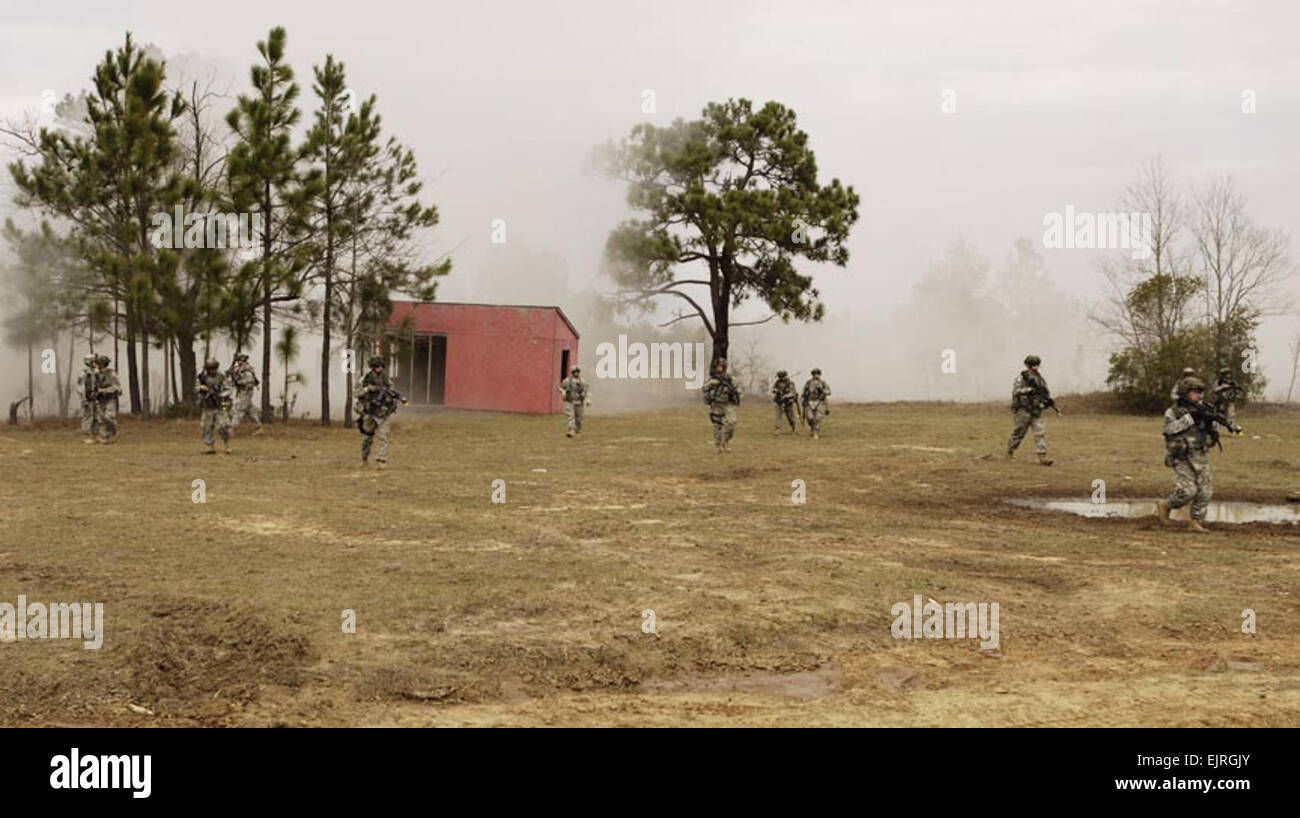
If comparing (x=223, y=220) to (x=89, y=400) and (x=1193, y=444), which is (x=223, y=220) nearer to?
(x=89, y=400)

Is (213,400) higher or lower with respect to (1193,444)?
higher

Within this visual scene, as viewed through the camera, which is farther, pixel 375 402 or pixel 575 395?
pixel 575 395

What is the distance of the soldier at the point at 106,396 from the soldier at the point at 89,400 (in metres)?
0.14

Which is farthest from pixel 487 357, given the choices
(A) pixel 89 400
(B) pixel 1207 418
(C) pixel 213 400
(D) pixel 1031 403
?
(B) pixel 1207 418

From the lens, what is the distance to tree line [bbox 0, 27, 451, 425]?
2617cm

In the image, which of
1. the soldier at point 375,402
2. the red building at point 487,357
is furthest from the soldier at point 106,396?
the red building at point 487,357

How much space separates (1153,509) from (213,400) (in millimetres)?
16108

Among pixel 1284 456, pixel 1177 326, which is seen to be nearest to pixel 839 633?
pixel 1284 456

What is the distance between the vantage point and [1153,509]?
15.3 meters

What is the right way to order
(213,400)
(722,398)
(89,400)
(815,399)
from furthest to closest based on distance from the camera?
(815,399) < (89,400) < (722,398) < (213,400)

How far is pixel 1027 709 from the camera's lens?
6609 millimetres

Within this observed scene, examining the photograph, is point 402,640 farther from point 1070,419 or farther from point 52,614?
point 1070,419

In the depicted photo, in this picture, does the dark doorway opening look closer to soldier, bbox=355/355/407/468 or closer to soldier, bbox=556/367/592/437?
soldier, bbox=556/367/592/437

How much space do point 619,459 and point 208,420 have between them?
25.7ft
